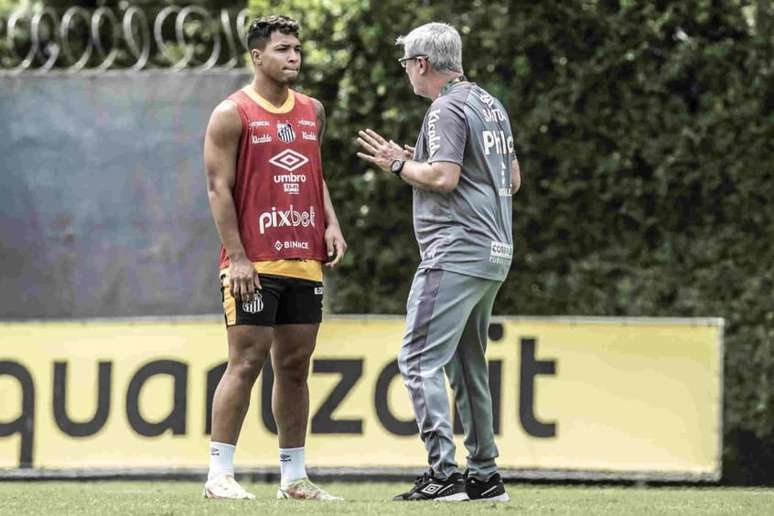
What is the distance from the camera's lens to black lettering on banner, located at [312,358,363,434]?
9.20m

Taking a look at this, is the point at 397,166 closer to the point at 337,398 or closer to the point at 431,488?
the point at 431,488

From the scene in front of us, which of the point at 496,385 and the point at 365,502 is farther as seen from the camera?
the point at 496,385

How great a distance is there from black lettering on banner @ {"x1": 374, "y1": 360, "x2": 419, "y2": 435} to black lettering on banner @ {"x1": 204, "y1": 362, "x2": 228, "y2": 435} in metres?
0.89

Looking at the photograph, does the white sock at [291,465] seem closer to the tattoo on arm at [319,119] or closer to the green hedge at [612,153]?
the tattoo on arm at [319,119]

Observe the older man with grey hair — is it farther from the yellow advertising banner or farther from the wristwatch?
the yellow advertising banner

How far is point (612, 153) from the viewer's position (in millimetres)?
9422

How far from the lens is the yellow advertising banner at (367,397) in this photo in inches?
355

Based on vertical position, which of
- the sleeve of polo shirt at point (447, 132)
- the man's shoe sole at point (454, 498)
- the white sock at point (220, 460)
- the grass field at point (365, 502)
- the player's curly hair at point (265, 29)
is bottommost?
the grass field at point (365, 502)

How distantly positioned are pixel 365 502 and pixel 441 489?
32 centimetres

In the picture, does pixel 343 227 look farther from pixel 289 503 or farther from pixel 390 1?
pixel 289 503

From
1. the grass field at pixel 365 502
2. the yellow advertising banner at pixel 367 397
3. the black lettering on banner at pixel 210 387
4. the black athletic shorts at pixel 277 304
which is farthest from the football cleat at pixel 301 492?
the black lettering on banner at pixel 210 387

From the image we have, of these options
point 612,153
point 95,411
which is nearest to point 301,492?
point 95,411

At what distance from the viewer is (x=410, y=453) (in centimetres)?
913

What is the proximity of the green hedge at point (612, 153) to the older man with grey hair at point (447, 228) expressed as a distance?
2.64 m
